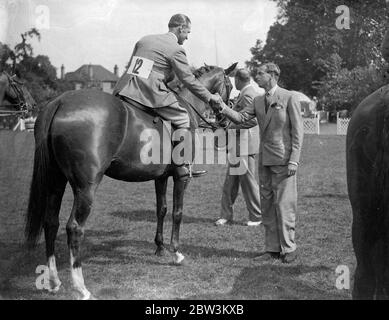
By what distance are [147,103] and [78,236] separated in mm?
1683

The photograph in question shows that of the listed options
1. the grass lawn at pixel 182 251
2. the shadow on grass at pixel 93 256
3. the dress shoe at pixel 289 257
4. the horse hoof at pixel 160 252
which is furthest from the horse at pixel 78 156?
the dress shoe at pixel 289 257

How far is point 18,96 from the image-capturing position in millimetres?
8195

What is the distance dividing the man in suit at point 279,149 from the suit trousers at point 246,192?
2122 millimetres

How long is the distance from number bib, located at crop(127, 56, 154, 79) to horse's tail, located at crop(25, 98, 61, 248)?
3.30 ft

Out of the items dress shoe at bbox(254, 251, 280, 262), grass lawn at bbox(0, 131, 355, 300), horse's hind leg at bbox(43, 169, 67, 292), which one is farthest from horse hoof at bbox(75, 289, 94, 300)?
dress shoe at bbox(254, 251, 280, 262)

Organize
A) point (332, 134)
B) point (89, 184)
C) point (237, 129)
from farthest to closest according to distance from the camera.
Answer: point (332, 134) → point (237, 129) → point (89, 184)

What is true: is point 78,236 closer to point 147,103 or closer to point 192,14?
point 147,103

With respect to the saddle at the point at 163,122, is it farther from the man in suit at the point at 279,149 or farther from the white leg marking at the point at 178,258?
the white leg marking at the point at 178,258

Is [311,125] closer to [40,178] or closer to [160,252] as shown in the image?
[160,252]

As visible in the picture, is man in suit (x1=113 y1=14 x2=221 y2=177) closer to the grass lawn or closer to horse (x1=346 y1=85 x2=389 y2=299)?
the grass lawn

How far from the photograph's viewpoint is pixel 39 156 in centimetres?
473

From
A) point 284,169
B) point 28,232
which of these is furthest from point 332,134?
point 28,232

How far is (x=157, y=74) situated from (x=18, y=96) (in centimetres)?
372

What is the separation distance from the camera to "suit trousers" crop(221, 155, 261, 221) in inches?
326
